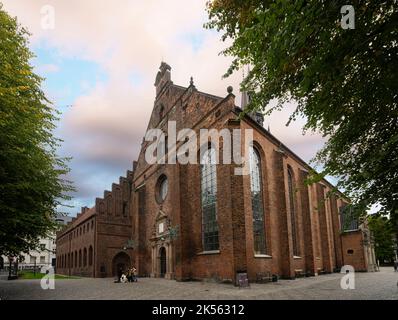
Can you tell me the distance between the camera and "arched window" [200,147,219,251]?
65.6ft

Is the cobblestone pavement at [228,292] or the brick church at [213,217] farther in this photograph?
the brick church at [213,217]

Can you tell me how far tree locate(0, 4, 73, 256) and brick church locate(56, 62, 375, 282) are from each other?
889 centimetres

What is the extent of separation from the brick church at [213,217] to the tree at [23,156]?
8.89 meters

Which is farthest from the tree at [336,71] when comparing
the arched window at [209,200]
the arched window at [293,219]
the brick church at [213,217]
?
the arched window at [293,219]

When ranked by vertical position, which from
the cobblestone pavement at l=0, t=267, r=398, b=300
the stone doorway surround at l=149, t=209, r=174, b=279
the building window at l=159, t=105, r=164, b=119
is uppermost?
the building window at l=159, t=105, r=164, b=119

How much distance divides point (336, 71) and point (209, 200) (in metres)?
15.4

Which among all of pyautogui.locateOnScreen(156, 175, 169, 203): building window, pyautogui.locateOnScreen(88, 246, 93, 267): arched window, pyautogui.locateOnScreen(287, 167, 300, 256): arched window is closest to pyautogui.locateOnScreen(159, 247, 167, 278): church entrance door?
pyautogui.locateOnScreen(156, 175, 169, 203): building window

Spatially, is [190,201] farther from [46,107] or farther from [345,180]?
[345,180]

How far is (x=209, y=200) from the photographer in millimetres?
20719

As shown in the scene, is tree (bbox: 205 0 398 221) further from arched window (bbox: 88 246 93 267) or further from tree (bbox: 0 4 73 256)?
arched window (bbox: 88 246 93 267)

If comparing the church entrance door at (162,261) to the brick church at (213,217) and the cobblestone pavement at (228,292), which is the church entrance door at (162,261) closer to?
the brick church at (213,217)

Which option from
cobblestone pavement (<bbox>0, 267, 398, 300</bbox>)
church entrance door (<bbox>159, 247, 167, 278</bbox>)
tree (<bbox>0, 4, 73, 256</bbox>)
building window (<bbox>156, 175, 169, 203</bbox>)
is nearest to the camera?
tree (<bbox>0, 4, 73, 256</bbox>)

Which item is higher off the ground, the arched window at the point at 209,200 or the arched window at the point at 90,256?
the arched window at the point at 209,200

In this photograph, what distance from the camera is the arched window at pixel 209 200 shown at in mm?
20000
